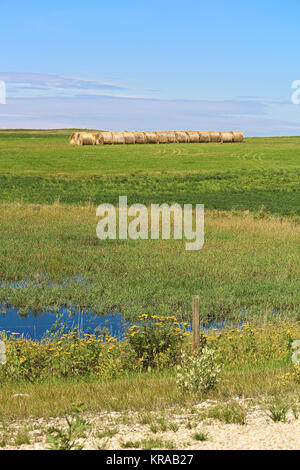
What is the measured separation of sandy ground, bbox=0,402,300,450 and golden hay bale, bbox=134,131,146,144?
76965 millimetres

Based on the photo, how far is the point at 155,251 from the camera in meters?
22.5

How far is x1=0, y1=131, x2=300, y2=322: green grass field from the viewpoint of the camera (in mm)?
16781

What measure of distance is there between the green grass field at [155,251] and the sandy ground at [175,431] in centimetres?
706

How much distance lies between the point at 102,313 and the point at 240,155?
59.0 metres

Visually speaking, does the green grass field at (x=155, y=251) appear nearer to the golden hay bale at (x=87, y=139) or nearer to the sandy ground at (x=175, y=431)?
the sandy ground at (x=175, y=431)

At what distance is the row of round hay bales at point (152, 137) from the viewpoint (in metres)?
81.9

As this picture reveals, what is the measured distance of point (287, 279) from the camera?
18938mm

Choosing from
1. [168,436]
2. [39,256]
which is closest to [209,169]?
[39,256]

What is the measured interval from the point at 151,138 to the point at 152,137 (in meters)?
0.25

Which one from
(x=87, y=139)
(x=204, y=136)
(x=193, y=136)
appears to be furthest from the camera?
(x=204, y=136)

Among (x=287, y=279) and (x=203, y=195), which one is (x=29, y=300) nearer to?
(x=287, y=279)

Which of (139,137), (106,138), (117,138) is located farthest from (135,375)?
(139,137)

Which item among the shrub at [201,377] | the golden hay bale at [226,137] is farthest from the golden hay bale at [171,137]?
the shrub at [201,377]

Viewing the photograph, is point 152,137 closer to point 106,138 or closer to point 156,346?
point 106,138
